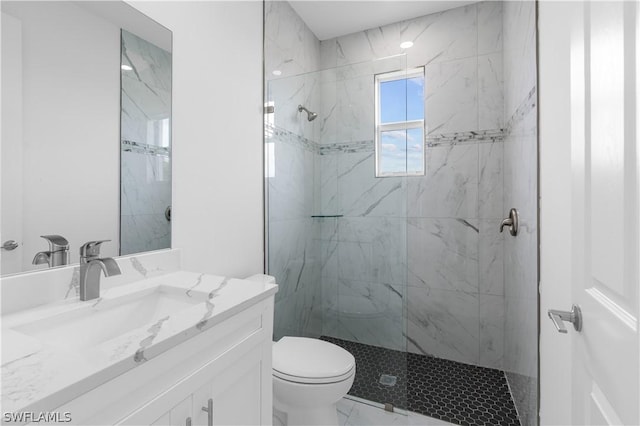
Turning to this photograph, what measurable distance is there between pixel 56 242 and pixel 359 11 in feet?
7.84

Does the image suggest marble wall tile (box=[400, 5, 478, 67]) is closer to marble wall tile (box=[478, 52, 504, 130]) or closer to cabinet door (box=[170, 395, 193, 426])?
marble wall tile (box=[478, 52, 504, 130])

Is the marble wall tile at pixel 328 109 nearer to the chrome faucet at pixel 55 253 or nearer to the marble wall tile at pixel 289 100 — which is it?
the marble wall tile at pixel 289 100

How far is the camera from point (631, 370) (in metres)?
0.52

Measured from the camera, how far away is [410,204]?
252cm

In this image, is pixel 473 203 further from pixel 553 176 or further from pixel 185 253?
pixel 185 253

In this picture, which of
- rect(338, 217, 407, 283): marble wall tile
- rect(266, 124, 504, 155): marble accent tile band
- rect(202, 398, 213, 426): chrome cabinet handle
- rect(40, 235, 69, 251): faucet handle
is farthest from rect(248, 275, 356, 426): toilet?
rect(266, 124, 504, 155): marble accent tile band

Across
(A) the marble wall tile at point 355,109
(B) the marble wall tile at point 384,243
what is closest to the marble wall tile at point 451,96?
(A) the marble wall tile at point 355,109

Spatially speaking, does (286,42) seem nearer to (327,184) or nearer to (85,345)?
(327,184)

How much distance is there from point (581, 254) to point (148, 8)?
1677 millimetres

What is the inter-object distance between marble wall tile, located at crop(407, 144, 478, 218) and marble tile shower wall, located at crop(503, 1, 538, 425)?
Result: 9.1 inches

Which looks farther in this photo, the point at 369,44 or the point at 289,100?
the point at 369,44

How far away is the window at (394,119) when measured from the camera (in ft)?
6.50

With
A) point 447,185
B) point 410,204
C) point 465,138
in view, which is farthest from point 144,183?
point 465,138

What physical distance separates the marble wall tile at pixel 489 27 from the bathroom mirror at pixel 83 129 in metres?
2.10
